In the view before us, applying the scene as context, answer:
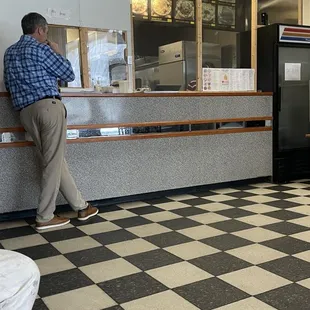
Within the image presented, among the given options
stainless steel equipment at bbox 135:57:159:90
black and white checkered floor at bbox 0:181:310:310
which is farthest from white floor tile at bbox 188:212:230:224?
stainless steel equipment at bbox 135:57:159:90

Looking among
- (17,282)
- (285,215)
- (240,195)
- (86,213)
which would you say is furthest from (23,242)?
(240,195)

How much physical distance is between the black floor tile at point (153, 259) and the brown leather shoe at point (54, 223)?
3.14ft

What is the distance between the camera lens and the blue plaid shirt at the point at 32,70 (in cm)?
302

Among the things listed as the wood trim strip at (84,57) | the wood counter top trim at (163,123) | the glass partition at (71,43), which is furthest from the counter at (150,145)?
the glass partition at (71,43)

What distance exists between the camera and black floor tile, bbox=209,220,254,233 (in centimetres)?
294

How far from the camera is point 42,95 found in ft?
10.0

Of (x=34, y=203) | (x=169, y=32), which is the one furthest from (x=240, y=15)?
(x=34, y=203)

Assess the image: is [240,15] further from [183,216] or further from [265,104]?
[183,216]

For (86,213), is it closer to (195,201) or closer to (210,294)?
(195,201)

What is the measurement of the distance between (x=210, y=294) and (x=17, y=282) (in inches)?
40.4

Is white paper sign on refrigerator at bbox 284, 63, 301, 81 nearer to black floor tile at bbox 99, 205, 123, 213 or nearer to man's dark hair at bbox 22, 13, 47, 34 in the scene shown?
black floor tile at bbox 99, 205, 123, 213

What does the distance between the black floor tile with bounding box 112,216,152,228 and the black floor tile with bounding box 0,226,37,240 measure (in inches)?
26.1

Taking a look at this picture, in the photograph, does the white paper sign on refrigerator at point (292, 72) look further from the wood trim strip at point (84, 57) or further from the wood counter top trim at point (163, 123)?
the wood trim strip at point (84, 57)

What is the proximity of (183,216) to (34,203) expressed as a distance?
1.31m
